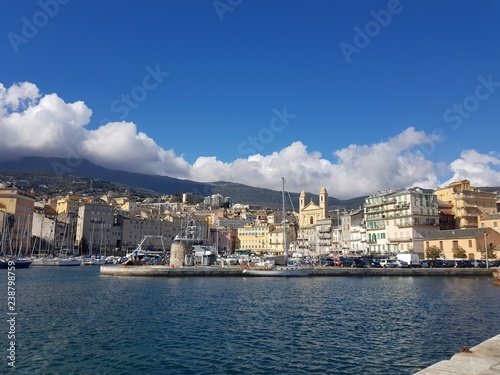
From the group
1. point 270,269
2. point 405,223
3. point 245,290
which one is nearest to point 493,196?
point 405,223

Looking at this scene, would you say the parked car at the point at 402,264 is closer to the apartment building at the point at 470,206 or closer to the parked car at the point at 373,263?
the parked car at the point at 373,263

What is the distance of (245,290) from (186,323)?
1795cm

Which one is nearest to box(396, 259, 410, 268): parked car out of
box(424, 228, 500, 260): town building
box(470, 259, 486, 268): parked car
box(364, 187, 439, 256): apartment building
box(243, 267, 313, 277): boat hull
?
box(470, 259, 486, 268): parked car

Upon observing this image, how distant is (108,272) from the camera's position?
59.6 meters

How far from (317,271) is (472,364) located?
53266 mm

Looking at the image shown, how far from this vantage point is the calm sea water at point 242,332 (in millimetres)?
15188

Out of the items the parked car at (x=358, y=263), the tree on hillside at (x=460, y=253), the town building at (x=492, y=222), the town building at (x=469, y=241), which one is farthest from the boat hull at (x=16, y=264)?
the town building at (x=492, y=222)

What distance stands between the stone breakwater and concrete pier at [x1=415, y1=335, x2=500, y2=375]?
5076cm

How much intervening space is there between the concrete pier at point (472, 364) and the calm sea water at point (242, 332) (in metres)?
3.85

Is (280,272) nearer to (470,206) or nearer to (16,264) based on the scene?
(470,206)

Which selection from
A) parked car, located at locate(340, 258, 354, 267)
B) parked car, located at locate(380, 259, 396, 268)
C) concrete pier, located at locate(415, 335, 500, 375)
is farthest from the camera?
parked car, located at locate(340, 258, 354, 267)

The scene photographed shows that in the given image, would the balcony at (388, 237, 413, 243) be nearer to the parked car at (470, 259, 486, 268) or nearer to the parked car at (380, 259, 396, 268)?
the parked car at (380, 259, 396, 268)

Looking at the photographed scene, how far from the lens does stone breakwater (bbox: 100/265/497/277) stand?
192 feet

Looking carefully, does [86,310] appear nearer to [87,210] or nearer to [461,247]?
[461,247]
